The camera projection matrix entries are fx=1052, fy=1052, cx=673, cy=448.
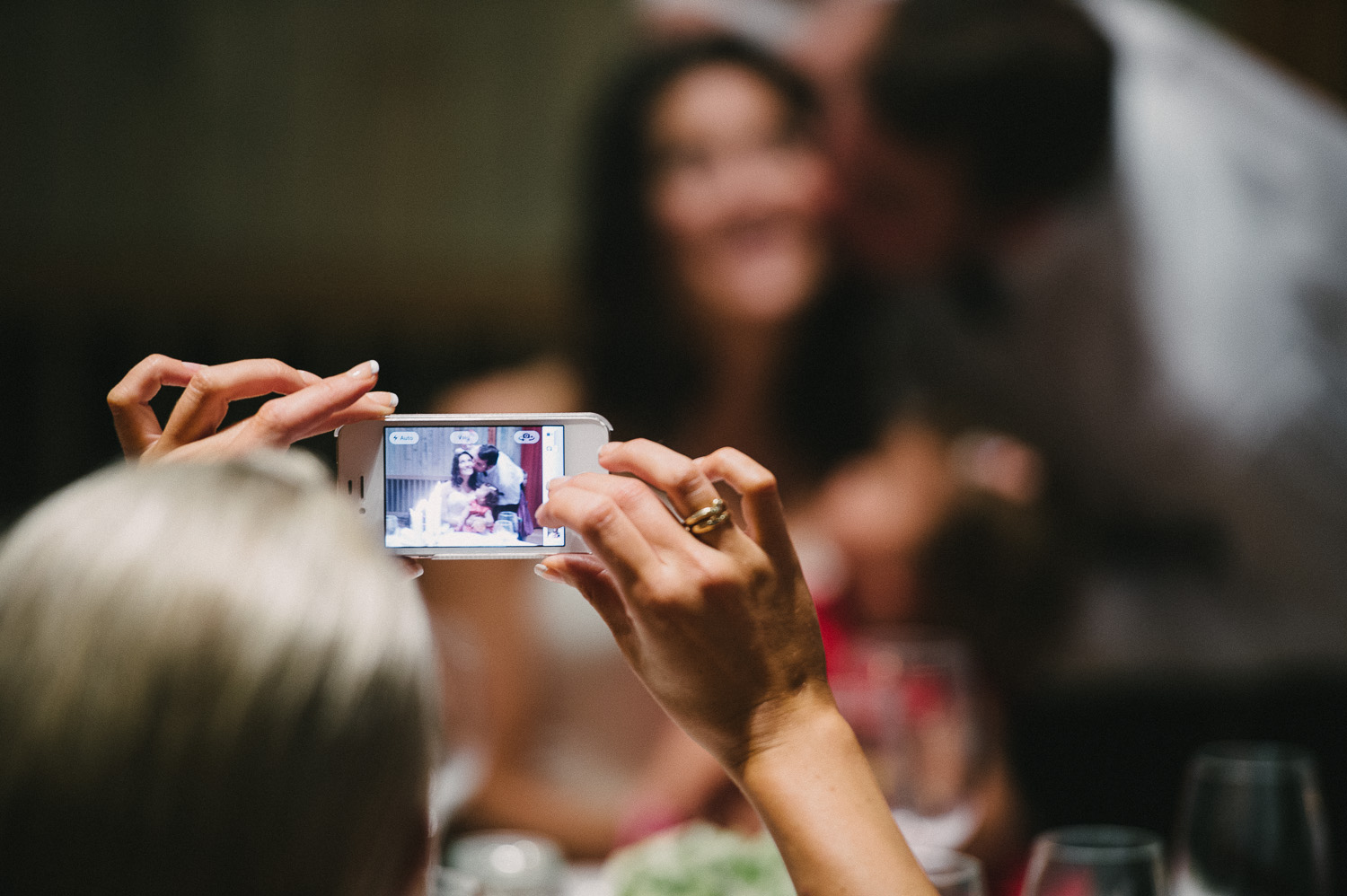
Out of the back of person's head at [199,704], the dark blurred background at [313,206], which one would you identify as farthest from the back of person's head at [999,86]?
the back of person's head at [199,704]

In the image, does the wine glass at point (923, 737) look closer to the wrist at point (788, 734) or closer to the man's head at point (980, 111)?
the wrist at point (788, 734)

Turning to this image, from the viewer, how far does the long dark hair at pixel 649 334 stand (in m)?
1.73

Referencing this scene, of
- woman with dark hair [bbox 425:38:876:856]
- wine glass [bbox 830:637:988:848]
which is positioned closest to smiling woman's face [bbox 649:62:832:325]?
woman with dark hair [bbox 425:38:876:856]

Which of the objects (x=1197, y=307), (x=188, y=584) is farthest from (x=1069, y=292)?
(x=188, y=584)

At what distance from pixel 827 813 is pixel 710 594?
0.10 meters

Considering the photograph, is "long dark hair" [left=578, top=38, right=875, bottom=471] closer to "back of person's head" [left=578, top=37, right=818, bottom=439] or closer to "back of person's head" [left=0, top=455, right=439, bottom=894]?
"back of person's head" [left=578, top=37, right=818, bottom=439]

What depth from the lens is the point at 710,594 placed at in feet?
1.40

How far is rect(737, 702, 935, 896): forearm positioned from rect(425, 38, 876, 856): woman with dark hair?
1.21m

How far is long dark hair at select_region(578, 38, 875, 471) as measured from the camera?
68.1 inches

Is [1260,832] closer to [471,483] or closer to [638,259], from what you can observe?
[471,483]

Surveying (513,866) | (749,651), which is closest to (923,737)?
(513,866)

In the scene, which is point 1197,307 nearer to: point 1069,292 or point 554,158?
point 1069,292

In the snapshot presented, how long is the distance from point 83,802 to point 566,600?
149 cm

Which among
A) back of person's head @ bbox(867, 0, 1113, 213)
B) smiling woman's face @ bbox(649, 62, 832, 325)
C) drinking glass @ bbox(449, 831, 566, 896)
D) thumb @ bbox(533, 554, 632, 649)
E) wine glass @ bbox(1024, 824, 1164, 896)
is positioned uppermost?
back of person's head @ bbox(867, 0, 1113, 213)
